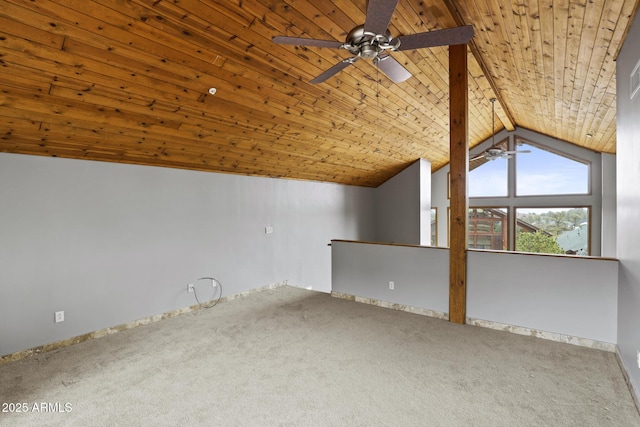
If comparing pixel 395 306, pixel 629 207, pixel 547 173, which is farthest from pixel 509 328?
pixel 547 173

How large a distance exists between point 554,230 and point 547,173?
50.4 inches

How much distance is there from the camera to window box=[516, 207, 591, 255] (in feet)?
23.2

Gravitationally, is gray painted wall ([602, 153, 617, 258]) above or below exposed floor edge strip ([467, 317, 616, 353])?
above

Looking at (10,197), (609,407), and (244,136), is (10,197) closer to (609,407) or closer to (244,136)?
(244,136)

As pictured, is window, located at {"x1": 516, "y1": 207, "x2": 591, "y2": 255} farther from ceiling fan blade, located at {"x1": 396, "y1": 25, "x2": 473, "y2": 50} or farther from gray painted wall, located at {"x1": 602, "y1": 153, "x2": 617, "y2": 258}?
ceiling fan blade, located at {"x1": 396, "y1": 25, "x2": 473, "y2": 50}

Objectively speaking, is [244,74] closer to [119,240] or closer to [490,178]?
[119,240]

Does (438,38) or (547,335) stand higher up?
(438,38)

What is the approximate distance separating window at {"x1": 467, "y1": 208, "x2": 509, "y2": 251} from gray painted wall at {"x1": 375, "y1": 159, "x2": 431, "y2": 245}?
1256mm

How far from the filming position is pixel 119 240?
144 inches

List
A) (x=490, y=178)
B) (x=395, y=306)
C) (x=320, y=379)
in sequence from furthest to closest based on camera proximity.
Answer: (x=490, y=178) → (x=395, y=306) → (x=320, y=379)

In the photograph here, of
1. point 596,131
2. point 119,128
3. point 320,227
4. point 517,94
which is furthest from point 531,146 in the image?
point 119,128

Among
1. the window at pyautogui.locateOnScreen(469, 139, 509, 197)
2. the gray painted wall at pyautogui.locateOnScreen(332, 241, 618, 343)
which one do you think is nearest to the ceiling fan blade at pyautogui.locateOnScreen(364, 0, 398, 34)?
the gray painted wall at pyautogui.locateOnScreen(332, 241, 618, 343)

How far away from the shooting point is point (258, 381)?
2.53m

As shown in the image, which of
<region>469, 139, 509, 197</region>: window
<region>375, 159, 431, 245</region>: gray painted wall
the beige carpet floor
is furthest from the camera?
<region>469, 139, 509, 197</region>: window
